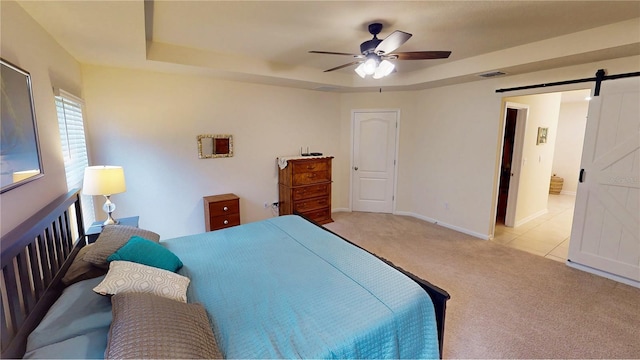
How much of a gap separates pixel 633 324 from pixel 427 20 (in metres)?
3.03

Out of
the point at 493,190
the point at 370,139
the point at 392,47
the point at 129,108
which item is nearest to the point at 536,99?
the point at 493,190

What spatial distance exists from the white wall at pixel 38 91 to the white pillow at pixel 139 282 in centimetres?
48

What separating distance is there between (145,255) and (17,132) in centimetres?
88

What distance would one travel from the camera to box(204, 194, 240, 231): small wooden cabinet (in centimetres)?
368

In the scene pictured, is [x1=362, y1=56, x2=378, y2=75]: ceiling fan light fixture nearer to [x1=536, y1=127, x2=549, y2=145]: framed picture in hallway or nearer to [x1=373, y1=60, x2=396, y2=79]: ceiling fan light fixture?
[x1=373, y1=60, x2=396, y2=79]: ceiling fan light fixture

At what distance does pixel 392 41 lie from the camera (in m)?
2.17

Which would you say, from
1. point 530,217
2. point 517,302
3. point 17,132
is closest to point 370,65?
point 17,132

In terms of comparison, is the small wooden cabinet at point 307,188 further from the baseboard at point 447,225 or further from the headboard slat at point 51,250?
the headboard slat at point 51,250

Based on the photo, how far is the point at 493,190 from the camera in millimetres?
3914

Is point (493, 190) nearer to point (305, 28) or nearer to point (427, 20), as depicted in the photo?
point (427, 20)

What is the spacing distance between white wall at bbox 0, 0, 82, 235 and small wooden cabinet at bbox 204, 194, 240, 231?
168 cm

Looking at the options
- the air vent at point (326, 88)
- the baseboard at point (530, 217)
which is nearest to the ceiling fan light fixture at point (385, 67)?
the air vent at point (326, 88)

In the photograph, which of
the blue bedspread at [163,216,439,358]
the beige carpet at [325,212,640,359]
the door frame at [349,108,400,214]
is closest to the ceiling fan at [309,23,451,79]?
the blue bedspread at [163,216,439,358]

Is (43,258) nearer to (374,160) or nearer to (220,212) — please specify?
(220,212)
